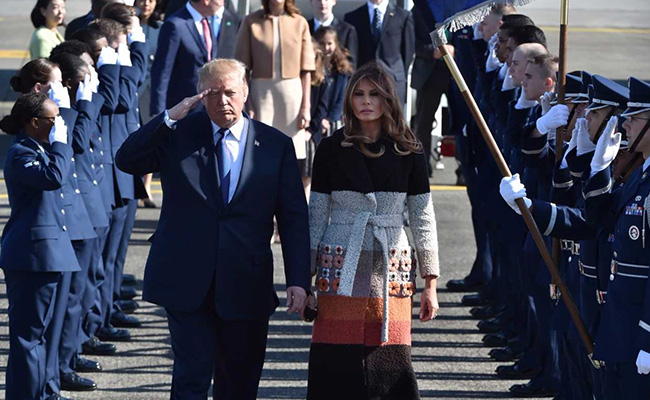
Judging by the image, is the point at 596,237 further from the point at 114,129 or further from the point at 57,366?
the point at 114,129

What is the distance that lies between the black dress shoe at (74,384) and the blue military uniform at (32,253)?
73 cm

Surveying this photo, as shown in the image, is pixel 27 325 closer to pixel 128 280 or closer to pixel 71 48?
pixel 71 48

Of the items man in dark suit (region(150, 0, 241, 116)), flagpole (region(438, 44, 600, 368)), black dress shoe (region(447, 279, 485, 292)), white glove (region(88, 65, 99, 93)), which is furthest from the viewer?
black dress shoe (region(447, 279, 485, 292))

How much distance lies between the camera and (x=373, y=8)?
41.7 ft

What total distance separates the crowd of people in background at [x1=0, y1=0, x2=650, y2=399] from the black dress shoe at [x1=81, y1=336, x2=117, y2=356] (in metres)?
0.01

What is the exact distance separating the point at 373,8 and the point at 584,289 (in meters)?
6.58

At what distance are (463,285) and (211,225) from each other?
15.6 ft

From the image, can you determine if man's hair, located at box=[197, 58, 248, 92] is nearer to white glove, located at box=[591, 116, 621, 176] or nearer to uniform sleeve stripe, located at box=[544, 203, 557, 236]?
uniform sleeve stripe, located at box=[544, 203, 557, 236]

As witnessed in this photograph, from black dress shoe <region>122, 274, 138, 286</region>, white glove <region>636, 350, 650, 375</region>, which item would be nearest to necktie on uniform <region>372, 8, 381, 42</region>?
black dress shoe <region>122, 274, 138, 286</region>

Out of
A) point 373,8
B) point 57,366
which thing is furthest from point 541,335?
point 373,8

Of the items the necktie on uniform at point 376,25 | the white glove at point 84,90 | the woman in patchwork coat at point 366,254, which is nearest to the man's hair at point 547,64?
the woman in patchwork coat at point 366,254

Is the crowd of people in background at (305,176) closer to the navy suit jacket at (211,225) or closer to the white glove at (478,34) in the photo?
the white glove at (478,34)

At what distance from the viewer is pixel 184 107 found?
6383 mm

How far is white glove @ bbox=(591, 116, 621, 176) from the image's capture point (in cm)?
611
